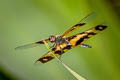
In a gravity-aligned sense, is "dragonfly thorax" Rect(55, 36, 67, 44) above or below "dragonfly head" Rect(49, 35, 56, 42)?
below

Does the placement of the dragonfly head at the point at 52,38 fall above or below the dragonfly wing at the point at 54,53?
above

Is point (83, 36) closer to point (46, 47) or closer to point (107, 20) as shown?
point (46, 47)

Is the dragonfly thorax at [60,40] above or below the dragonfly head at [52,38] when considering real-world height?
below

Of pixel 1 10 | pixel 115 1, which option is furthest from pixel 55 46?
pixel 115 1

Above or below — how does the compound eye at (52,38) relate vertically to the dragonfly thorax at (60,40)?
above

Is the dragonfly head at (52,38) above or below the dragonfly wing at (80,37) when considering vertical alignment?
above

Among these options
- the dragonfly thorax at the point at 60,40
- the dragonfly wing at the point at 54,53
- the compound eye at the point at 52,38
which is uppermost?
the compound eye at the point at 52,38

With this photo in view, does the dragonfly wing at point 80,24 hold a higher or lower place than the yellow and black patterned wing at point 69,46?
higher

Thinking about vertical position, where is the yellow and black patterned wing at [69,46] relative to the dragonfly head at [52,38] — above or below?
below
